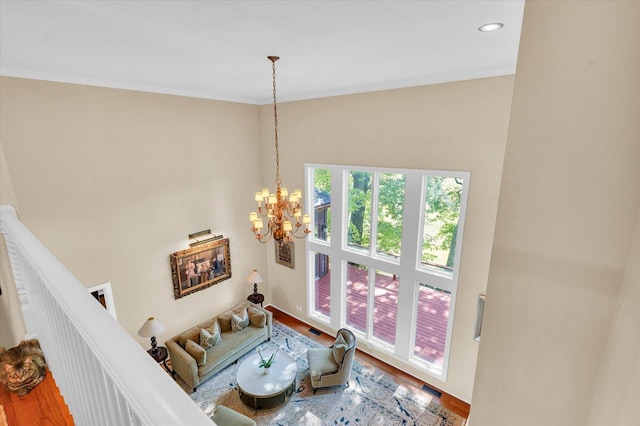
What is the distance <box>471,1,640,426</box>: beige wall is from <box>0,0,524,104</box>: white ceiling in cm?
172

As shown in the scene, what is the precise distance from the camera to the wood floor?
5000 mm

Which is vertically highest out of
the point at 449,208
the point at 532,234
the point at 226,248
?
the point at 532,234

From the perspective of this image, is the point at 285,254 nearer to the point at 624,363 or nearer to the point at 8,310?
the point at 8,310

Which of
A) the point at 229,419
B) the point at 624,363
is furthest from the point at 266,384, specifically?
the point at 624,363

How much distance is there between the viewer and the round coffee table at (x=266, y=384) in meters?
4.88

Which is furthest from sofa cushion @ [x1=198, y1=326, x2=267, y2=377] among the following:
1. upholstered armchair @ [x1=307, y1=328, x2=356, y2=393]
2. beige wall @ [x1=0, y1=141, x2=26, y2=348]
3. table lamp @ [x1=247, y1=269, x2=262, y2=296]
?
beige wall @ [x1=0, y1=141, x2=26, y2=348]

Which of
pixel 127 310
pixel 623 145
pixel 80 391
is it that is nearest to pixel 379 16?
pixel 623 145

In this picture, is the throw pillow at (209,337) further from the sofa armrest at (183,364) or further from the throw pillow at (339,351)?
the throw pillow at (339,351)

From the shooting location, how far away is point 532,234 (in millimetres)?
900

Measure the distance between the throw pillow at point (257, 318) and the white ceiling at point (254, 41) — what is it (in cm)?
464

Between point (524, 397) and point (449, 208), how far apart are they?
4194 mm

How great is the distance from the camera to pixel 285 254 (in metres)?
7.29

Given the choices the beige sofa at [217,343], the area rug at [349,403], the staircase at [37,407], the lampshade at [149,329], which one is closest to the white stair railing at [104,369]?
the staircase at [37,407]

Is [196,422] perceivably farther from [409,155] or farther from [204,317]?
[204,317]
